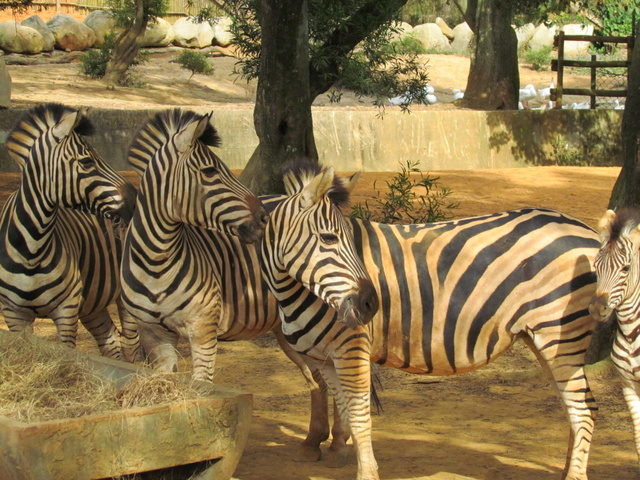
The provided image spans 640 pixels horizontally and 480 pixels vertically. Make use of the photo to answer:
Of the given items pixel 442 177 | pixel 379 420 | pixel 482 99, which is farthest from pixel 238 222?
pixel 482 99

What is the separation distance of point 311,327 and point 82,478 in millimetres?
1445

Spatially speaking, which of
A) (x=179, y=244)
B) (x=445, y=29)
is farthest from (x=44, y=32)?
(x=179, y=244)

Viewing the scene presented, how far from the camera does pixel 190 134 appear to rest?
15.6 ft

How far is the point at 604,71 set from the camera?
32.8 meters

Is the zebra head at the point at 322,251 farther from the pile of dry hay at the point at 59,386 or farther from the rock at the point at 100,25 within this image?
the rock at the point at 100,25

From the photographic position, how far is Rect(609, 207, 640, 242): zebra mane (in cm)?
434

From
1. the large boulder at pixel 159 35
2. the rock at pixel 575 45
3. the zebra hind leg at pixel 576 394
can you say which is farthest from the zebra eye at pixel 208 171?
the rock at pixel 575 45

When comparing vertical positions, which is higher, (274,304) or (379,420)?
(274,304)

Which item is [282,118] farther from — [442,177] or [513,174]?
[513,174]

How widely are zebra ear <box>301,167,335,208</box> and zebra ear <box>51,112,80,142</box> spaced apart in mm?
1910

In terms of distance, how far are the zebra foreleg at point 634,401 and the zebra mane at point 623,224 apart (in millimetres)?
816

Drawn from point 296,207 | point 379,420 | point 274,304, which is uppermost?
point 296,207

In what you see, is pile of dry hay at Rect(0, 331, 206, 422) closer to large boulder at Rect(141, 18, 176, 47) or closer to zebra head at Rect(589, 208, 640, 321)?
zebra head at Rect(589, 208, 640, 321)

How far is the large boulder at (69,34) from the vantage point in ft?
91.8
